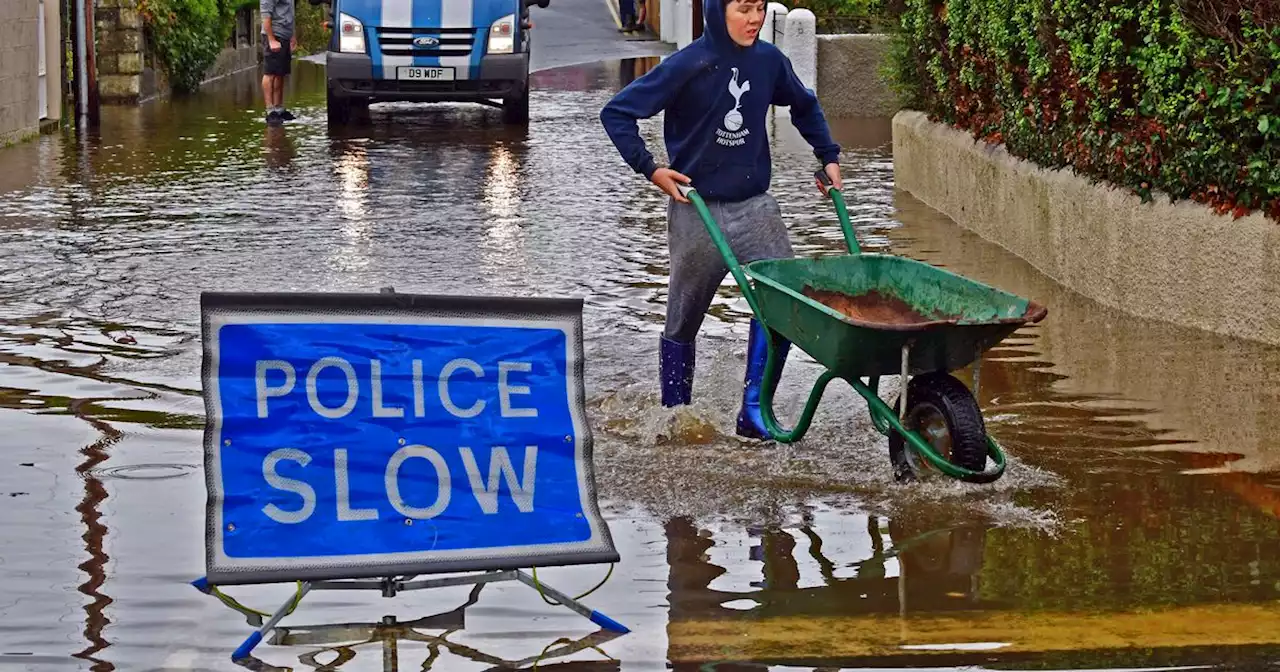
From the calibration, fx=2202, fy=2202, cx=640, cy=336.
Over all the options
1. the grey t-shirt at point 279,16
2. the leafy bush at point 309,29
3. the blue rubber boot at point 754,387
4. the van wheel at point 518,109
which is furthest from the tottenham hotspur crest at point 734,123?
the leafy bush at point 309,29

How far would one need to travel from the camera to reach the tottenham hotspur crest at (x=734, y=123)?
25.2 ft

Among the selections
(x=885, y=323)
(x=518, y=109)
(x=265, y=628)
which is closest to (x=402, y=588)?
(x=265, y=628)

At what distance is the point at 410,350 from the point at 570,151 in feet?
46.7

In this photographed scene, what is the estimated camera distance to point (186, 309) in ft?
35.6

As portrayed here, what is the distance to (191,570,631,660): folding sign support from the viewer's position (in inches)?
209

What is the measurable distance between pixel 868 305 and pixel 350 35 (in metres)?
16.0

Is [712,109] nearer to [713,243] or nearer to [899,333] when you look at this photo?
[713,243]

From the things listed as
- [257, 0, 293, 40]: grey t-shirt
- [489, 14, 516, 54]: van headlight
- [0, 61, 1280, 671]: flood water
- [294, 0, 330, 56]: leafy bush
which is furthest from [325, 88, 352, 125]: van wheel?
[294, 0, 330, 56]: leafy bush

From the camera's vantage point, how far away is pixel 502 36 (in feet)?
75.3

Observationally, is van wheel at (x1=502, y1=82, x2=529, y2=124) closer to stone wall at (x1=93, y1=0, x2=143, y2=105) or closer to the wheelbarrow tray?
stone wall at (x1=93, y1=0, x2=143, y2=105)

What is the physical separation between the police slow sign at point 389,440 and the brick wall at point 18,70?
14.9 meters

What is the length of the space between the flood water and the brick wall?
19.1ft

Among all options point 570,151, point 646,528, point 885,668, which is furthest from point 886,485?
point 570,151

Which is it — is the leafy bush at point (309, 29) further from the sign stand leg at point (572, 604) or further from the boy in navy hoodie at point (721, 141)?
the sign stand leg at point (572, 604)
